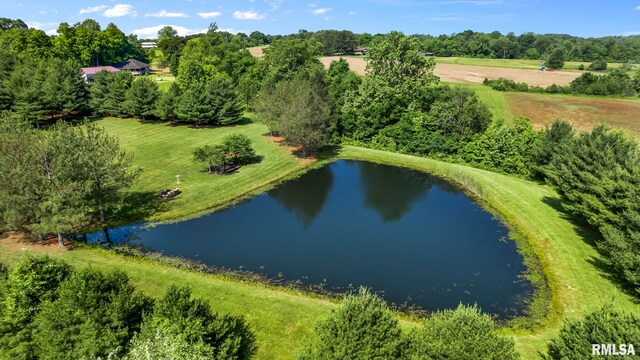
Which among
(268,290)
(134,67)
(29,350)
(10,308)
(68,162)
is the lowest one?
(268,290)

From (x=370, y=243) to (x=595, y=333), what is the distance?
18.7m

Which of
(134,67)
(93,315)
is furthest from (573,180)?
(134,67)

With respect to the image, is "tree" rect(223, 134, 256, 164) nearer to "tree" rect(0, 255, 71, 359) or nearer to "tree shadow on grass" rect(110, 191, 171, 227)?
"tree shadow on grass" rect(110, 191, 171, 227)

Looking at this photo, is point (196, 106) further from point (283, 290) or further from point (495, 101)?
point (495, 101)

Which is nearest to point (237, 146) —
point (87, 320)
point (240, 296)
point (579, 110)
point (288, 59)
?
point (240, 296)

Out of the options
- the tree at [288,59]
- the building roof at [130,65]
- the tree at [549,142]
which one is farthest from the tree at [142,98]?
the building roof at [130,65]

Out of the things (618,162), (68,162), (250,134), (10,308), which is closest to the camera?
(10,308)

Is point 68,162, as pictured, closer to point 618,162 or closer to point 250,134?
point 250,134

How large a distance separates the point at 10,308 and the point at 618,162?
4366cm

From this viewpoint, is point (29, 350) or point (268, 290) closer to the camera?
point (29, 350)

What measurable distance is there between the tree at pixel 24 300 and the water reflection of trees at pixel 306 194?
2087cm

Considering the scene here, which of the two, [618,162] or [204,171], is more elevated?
[618,162]

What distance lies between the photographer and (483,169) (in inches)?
2019

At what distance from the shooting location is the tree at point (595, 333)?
13.2m
